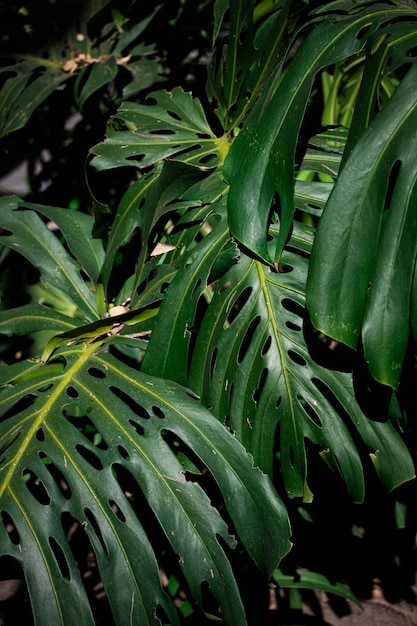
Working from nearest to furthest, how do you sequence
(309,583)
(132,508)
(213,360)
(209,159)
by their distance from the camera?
1. (132,508)
2. (213,360)
3. (209,159)
4. (309,583)

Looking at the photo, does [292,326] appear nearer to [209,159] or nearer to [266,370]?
[266,370]

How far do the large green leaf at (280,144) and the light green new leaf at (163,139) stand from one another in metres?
0.24

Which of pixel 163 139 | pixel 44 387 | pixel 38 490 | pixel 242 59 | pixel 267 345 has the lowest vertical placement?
pixel 38 490

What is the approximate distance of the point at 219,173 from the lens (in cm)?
111

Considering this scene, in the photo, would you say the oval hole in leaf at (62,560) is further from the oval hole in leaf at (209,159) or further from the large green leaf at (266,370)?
the oval hole in leaf at (209,159)

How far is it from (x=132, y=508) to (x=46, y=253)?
57 centimetres

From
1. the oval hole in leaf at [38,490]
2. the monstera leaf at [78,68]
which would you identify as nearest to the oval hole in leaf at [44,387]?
the oval hole in leaf at [38,490]

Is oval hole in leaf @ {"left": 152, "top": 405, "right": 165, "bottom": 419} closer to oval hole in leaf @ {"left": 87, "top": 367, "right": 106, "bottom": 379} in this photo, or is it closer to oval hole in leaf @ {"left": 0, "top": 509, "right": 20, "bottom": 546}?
oval hole in leaf @ {"left": 87, "top": 367, "right": 106, "bottom": 379}

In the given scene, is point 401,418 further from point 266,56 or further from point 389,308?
point 266,56

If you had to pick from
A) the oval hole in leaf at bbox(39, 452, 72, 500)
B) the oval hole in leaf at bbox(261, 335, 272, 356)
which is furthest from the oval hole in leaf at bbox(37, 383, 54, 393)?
the oval hole in leaf at bbox(261, 335, 272, 356)

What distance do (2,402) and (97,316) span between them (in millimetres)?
304

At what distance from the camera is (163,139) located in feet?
3.86

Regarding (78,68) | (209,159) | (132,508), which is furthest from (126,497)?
(78,68)

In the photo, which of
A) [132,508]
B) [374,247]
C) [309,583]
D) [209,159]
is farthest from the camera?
[309,583]
